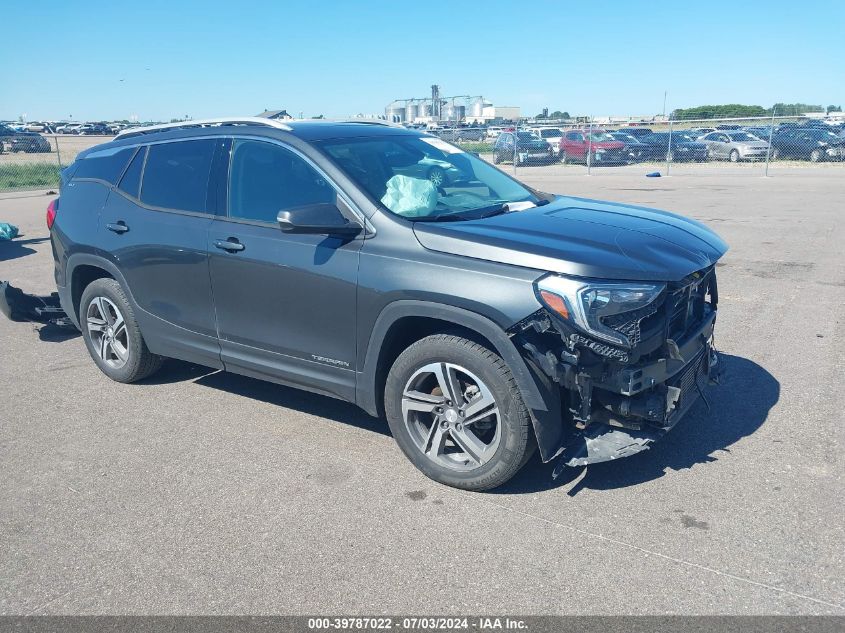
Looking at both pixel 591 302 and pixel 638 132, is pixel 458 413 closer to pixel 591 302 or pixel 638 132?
pixel 591 302

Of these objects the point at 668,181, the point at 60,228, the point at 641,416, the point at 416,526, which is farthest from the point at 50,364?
the point at 668,181

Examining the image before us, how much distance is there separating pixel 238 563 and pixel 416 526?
84 centimetres

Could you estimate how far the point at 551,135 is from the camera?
36.4 meters

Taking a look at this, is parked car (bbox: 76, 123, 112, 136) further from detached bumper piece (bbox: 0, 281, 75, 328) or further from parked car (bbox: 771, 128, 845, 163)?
detached bumper piece (bbox: 0, 281, 75, 328)

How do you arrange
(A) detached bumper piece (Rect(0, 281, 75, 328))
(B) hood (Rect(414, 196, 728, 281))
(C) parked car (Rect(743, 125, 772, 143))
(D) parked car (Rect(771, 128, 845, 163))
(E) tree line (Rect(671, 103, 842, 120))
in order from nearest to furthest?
(B) hood (Rect(414, 196, 728, 281)) < (A) detached bumper piece (Rect(0, 281, 75, 328)) < (D) parked car (Rect(771, 128, 845, 163)) < (C) parked car (Rect(743, 125, 772, 143)) < (E) tree line (Rect(671, 103, 842, 120))

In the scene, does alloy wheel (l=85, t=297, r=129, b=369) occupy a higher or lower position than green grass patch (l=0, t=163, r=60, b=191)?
lower

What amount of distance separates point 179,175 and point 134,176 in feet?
1.69

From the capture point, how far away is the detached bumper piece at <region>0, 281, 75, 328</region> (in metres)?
6.99

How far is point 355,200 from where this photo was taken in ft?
13.7

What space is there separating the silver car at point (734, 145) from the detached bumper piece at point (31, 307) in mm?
30315

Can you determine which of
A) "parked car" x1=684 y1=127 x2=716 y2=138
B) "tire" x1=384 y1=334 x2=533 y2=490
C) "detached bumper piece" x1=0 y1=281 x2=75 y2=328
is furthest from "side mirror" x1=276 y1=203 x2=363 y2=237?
"parked car" x1=684 y1=127 x2=716 y2=138

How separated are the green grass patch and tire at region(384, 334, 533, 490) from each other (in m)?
23.8

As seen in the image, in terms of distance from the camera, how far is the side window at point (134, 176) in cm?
531

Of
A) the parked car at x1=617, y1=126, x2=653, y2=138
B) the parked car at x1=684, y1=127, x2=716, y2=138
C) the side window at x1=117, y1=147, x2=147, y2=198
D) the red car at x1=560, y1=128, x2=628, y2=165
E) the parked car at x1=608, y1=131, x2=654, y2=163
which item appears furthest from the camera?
the parked car at x1=617, y1=126, x2=653, y2=138
